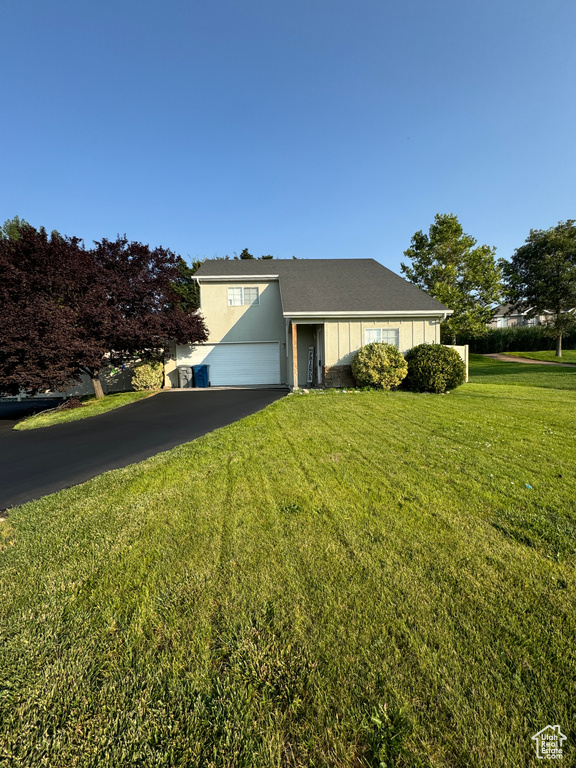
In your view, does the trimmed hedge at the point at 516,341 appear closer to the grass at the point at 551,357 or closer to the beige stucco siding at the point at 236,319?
the grass at the point at 551,357

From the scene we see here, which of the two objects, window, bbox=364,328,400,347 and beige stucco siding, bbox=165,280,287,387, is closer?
window, bbox=364,328,400,347

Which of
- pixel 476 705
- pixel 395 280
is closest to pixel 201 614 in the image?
pixel 476 705

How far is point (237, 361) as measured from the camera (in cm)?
1606

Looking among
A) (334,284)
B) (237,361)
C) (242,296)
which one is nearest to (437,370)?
(334,284)

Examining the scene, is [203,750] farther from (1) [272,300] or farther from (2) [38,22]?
(1) [272,300]

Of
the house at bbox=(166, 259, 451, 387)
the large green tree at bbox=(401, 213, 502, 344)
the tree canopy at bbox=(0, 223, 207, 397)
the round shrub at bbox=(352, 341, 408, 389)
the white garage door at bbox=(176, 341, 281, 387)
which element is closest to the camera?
the tree canopy at bbox=(0, 223, 207, 397)

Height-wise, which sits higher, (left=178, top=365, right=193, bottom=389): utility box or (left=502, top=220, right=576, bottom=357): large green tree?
(left=502, top=220, right=576, bottom=357): large green tree

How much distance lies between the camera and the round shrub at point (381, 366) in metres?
11.4

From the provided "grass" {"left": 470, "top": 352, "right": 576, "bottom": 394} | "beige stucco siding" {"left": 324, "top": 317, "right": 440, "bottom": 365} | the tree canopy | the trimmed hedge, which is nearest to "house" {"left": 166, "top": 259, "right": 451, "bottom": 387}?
"beige stucco siding" {"left": 324, "top": 317, "right": 440, "bottom": 365}

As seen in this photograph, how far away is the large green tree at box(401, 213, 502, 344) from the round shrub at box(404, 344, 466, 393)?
1028 cm

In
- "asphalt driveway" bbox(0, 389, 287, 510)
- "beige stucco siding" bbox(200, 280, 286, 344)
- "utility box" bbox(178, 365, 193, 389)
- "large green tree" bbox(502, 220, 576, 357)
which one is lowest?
"asphalt driveway" bbox(0, 389, 287, 510)

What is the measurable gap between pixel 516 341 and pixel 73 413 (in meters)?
37.3

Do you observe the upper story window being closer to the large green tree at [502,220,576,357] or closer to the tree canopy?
the tree canopy

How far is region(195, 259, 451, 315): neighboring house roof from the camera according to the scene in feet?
40.4
